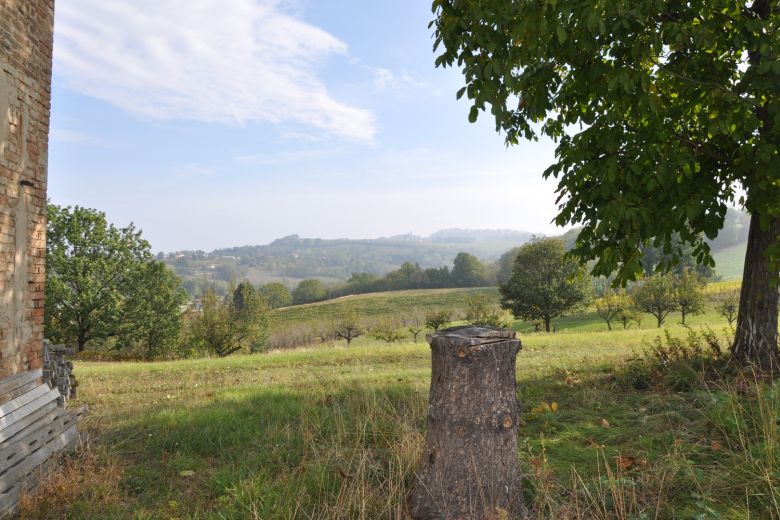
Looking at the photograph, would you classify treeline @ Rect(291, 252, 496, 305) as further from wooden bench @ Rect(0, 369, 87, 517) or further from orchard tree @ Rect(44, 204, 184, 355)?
wooden bench @ Rect(0, 369, 87, 517)

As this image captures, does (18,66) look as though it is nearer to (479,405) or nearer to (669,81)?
(479,405)

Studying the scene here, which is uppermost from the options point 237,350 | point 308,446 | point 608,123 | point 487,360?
point 608,123

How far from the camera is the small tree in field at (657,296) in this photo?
1330 inches

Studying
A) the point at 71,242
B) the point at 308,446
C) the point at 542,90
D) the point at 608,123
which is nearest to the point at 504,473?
the point at 308,446

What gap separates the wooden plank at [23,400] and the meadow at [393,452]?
2.61 feet

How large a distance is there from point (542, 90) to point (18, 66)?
6.55 metres

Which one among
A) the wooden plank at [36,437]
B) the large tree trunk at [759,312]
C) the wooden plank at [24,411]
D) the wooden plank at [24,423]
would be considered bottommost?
the wooden plank at [36,437]

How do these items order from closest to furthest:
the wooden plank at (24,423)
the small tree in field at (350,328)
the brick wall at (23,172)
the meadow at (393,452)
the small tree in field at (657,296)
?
the meadow at (393,452)
the wooden plank at (24,423)
the brick wall at (23,172)
the small tree in field at (657,296)
the small tree in field at (350,328)

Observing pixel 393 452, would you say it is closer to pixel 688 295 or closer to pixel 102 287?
pixel 102 287

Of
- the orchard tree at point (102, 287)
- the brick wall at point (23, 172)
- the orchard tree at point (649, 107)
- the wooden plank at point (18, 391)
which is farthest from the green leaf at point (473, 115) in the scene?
the orchard tree at point (102, 287)

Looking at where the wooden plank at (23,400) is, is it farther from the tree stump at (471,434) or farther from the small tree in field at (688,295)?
the small tree in field at (688,295)

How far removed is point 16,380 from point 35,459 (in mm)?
1048

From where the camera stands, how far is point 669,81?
22.1ft

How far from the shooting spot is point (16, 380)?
201 inches
